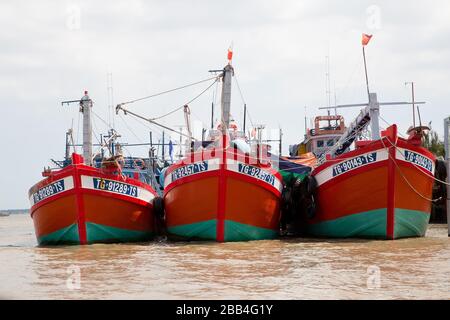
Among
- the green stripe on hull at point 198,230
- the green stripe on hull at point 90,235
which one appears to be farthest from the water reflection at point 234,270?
the green stripe on hull at point 90,235

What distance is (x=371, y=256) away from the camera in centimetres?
1152

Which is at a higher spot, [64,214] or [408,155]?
[408,155]

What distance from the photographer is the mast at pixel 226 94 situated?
16141 mm

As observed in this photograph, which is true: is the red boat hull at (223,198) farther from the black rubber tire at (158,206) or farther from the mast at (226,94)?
the mast at (226,94)

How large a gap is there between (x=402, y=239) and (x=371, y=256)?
403 cm

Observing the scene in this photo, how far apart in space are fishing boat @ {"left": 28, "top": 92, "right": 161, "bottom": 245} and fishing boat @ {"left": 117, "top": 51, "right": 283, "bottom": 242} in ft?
4.05

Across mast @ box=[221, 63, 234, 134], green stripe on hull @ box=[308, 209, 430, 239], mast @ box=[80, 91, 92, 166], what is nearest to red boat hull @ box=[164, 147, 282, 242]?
mast @ box=[221, 63, 234, 134]

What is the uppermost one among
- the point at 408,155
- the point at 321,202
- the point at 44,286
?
the point at 408,155

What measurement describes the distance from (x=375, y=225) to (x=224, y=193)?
3.88 metres

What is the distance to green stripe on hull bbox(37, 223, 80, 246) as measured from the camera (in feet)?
49.4
